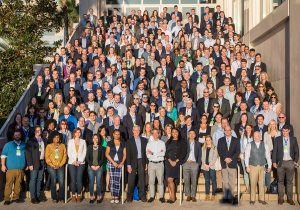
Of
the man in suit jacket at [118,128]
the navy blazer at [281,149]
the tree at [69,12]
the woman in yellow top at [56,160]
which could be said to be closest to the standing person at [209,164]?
the navy blazer at [281,149]

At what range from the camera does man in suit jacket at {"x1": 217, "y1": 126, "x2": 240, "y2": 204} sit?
1454 cm

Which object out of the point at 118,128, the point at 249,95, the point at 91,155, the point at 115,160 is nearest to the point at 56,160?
the point at 91,155

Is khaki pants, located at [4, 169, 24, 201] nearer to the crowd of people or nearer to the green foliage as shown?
the crowd of people

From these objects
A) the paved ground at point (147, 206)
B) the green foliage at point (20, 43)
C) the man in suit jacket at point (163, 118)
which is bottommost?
the paved ground at point (147, 206)

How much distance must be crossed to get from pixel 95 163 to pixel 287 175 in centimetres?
474

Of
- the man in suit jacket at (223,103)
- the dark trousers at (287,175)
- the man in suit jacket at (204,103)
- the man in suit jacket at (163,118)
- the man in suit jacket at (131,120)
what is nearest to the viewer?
the dark trousers at (287,175)

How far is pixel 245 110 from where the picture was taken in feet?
51.9

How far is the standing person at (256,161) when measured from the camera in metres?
14.5

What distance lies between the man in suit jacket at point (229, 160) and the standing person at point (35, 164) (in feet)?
14.7

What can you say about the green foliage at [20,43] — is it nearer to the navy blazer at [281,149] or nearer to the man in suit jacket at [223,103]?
the man in suit jacket at [223,103]

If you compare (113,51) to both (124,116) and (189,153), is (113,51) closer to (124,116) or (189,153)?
(124,116)

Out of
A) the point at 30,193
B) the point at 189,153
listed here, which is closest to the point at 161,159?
the point at 189,153

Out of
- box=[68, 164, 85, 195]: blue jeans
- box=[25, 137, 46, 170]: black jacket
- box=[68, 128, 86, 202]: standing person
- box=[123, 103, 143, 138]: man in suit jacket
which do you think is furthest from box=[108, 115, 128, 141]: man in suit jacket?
box=[25, 137, 46, 170]: black jacket

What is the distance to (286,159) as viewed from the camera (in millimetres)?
14539
